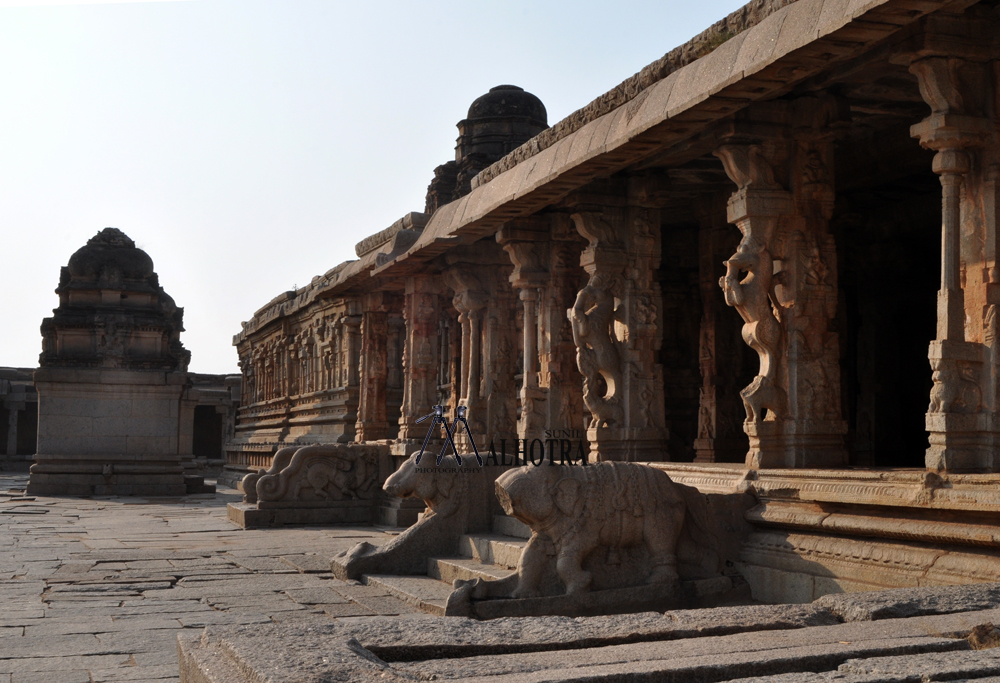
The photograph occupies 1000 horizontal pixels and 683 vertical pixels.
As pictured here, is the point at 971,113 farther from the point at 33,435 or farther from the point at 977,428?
the point at 33,435

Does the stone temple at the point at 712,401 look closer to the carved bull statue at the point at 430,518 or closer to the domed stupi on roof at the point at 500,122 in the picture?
the carved bull statue at the point at 430,518

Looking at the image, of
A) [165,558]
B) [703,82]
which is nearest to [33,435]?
[165,558]

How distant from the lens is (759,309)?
7645 millimetres

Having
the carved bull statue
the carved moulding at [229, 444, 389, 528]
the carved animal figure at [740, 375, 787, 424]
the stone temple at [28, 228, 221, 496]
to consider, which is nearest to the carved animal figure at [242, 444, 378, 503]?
the carved moulding at [229, 444, 389, 528]

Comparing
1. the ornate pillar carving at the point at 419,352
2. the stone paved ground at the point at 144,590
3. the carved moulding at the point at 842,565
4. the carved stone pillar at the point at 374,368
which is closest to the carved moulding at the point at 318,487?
the stone paved ground at the point at 144,590

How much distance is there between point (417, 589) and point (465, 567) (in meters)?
0.41

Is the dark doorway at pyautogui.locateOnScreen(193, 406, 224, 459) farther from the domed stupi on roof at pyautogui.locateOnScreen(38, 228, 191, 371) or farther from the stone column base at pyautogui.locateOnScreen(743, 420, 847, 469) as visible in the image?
the stone column base at pyautogui.locateOnScreen(743, 420, 847, 469)

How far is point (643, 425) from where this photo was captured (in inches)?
390

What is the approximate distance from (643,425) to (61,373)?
13548 mm

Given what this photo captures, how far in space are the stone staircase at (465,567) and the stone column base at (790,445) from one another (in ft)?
5.89

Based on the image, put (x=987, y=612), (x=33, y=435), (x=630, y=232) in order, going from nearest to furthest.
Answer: (x=987, y=612) → (x=630, y=232) → (x=33, y=435)

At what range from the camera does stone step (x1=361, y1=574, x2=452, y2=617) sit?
22.3ft

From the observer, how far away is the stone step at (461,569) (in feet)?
24.4

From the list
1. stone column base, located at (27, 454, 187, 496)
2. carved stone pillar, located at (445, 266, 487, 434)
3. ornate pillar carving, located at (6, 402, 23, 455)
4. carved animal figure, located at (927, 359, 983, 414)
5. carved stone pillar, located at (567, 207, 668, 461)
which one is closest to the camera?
carved animal figure, located at (927, 359, 983, 414)
